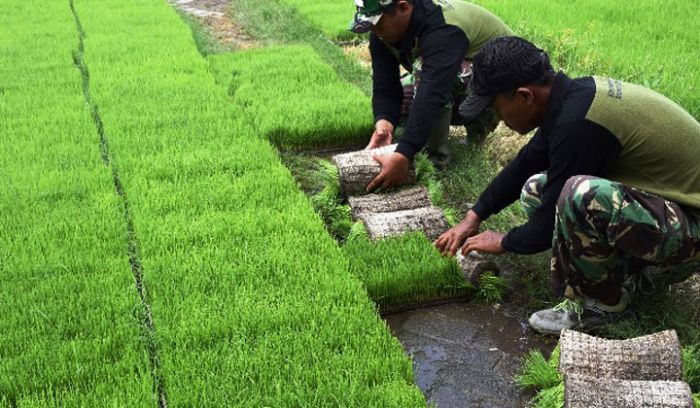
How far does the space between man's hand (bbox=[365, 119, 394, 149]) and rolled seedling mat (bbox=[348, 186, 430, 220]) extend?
0.47 m

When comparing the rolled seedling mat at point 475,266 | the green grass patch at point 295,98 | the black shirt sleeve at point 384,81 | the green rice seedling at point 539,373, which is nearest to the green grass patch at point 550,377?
the green rice seedling at point 539,373

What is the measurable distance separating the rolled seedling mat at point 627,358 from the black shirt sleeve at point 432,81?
5.08 feet

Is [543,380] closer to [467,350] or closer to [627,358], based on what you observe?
[627,358]

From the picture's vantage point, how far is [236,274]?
309 cm

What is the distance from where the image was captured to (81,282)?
3045 millimetres

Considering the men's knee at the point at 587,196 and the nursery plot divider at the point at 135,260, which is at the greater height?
the men's knee at the point at 587,196

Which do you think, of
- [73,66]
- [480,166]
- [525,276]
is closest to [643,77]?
[480,166]

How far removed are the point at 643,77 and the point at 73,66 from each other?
185 inches

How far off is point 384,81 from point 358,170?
2.60ft

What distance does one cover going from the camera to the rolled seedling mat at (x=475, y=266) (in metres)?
3.19

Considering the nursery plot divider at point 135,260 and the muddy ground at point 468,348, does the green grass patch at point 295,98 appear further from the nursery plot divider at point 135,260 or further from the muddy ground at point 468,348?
the muddy ground at point 468,348

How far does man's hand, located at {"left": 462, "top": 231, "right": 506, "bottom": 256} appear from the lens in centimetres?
300

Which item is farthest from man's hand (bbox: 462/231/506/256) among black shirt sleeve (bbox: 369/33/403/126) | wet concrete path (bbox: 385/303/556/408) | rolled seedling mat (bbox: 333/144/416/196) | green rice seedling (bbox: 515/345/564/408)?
black shirt sleeve (bbox: 369/33/403/126)

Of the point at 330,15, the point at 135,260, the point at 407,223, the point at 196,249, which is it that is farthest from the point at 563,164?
the point at 330,15
